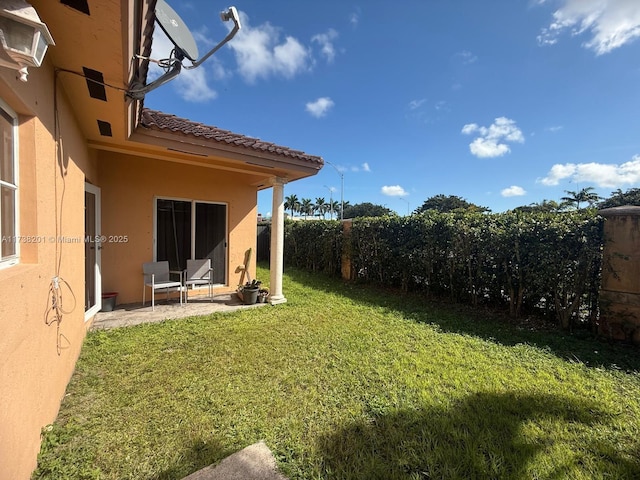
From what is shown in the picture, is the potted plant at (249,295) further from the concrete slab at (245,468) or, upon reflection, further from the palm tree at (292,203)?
the palm tree at (292,203)

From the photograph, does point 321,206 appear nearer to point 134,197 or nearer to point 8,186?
point 134,197

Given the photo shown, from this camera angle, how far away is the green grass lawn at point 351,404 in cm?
208

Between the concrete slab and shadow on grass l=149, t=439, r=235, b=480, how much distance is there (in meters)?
0.05

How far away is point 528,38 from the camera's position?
6.57 m

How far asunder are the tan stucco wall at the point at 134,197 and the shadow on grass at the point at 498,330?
193 inches

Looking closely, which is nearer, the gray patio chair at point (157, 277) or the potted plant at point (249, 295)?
the gray patio chair at point (157, 277)

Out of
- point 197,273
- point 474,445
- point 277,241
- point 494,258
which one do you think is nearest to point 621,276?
point 494,258

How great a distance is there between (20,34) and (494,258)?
730 cm

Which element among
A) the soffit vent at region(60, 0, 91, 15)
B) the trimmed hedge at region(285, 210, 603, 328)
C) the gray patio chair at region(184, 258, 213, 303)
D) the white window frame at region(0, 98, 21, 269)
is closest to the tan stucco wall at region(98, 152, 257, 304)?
the gray patio chair at region(184, 258, 213, 303)

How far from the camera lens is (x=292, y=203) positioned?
8044 centimetres

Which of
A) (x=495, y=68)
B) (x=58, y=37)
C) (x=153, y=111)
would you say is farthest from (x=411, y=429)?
(x=495, y=68)

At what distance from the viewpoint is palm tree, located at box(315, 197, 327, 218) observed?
279ft

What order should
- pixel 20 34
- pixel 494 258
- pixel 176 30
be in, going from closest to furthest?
pixel 20 34, pixel 176 30, pixel 494 258

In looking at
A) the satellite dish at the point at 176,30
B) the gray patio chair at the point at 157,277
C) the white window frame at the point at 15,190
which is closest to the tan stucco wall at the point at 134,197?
the gray patio chair at the point at 157,277
